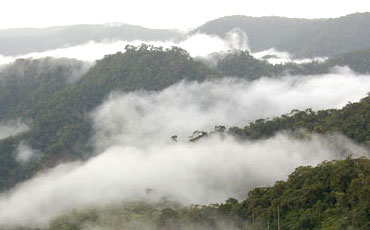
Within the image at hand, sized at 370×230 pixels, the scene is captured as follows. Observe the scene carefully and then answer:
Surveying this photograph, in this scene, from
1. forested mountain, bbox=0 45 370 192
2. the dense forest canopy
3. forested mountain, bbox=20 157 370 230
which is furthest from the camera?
forested mountain, bbox=0 45 370 192

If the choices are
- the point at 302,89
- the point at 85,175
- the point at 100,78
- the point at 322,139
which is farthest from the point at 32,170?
the point at 302,89

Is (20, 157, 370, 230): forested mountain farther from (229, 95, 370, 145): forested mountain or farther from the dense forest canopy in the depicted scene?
(229, 95, 370, 145): forested mountain

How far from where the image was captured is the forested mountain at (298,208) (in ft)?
133

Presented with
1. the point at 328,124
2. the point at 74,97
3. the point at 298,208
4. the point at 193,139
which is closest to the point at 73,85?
the point at 74,97

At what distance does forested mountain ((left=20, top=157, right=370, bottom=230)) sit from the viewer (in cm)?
4050

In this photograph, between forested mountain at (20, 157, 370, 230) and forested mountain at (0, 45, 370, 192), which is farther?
forested mountain at (0, 45, 370, 192)

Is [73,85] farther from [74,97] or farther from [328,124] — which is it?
[328,124]

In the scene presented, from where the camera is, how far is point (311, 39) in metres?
181

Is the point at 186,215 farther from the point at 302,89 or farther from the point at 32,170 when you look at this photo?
the point at 302,89

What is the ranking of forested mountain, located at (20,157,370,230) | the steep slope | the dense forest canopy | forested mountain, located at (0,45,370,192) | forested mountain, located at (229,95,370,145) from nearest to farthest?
forested mountain, located at (20,157,370,230)
the dense forest canopy
forested mountain, located at (229,95,370,145)
the steep slope
forested mountain, located at (0,45,370,192)

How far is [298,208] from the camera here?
44.4 meters

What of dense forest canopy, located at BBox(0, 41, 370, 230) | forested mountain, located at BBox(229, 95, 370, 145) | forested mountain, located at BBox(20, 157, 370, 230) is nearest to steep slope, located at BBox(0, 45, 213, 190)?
dense forest canopy, located at BBox(0, 41, 370, 230)

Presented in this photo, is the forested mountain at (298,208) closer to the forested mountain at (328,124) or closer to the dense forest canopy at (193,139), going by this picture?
the dense forest canopy at (193,139)

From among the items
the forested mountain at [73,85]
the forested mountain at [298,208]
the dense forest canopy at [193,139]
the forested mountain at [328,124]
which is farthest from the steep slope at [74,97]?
the forested mountain at [298,208]
